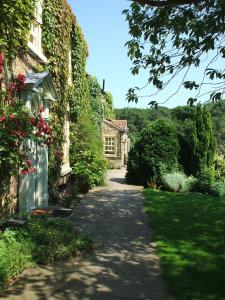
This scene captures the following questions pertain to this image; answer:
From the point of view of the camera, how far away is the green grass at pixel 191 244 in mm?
6072

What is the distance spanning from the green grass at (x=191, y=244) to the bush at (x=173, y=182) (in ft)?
10.2

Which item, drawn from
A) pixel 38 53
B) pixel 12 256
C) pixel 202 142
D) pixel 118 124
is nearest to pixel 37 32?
pixel 38 53

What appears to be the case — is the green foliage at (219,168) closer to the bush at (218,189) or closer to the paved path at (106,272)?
the bush at (218,189)

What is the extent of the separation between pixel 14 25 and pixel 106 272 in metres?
5.59

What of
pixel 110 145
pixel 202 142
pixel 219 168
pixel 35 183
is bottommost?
pixel 35 183

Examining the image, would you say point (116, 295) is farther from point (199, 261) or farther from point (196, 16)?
point (196, 16)

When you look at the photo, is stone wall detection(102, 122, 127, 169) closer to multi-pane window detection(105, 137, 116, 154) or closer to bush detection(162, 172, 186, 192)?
multi-pane window detection(105, 137, 116, 154)

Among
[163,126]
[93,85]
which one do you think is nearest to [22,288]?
[163,126]

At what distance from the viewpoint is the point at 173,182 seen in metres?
18.3

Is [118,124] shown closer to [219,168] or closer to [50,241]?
[219,168]

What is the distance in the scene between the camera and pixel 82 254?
Answer: 24.8ft

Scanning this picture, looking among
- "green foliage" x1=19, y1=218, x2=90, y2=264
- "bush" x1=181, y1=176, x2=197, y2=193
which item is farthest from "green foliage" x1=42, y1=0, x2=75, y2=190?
"bush" x1=181, y1=176, x2=197, y2=193

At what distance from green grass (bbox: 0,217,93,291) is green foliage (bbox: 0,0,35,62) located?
3.75 metres

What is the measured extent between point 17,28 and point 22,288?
18.6 ft
